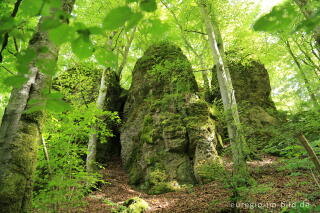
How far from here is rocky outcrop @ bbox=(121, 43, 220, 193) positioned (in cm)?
608

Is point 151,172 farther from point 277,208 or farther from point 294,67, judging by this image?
point 294,67

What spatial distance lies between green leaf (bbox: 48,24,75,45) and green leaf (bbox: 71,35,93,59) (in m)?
0.04

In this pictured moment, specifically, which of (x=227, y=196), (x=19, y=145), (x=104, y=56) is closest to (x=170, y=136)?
(x=227, y=196)

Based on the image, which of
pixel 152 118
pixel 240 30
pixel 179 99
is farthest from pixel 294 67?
pixel 152 118

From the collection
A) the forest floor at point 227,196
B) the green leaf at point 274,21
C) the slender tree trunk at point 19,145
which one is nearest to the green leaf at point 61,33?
the green leaf at point 274,21

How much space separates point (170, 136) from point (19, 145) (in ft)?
19.1

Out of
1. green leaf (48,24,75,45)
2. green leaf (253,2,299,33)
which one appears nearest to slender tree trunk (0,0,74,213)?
green leaf (48,24,75,45)

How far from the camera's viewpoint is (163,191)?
6031 mm

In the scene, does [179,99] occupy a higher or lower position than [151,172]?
higher

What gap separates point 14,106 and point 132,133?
754 cm

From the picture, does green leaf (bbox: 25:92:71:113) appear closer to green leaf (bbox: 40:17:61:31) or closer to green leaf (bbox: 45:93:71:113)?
green leaf (bbox: 45:93:71:113)

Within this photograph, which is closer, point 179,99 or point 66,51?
point 179,99

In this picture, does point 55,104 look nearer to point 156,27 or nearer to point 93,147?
point 156,27

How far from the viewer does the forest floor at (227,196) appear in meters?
3.43
